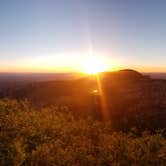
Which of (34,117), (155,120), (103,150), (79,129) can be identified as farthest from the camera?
(155,120)

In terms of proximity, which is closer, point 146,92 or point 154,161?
point 154,161

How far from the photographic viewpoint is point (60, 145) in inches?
515

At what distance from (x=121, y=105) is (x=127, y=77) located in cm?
2394

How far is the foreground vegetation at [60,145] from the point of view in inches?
456

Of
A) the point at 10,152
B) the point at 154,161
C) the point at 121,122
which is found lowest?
the point at 121,122

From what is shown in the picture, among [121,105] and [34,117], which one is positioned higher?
[34,117]

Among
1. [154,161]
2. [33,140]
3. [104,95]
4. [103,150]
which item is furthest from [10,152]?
[104,95]

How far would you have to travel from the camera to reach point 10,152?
Answer: 38.7ft

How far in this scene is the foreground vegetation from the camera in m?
11.6

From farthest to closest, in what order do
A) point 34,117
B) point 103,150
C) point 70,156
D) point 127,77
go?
1. point 127,77
2. point 34,117
3. point 103,150
4. point 70,156

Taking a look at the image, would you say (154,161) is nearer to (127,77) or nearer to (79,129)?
(79,129)

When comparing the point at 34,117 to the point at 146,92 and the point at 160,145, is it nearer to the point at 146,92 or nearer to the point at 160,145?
the point at 160,145

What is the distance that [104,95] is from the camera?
152ft

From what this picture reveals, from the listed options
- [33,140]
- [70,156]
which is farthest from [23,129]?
[70,156]
